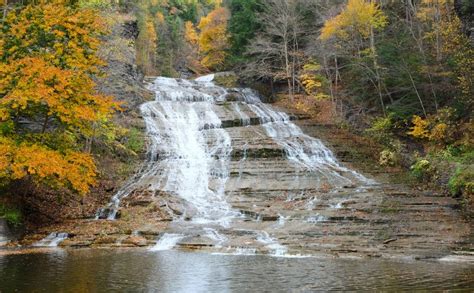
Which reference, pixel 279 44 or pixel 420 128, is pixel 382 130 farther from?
pixel 279 44

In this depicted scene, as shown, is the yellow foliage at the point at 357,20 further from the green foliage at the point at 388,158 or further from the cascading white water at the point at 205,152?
the green foliage at the point at 388,158

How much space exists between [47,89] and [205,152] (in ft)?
40.1

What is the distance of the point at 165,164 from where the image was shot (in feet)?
79.6

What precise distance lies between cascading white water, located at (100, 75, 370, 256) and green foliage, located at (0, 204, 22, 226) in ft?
10.9

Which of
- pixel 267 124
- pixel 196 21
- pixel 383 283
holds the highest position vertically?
pixel 196 21

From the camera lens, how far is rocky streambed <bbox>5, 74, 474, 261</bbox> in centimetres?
1391

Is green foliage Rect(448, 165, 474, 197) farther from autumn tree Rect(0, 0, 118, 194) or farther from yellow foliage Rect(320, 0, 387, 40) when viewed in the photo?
autumn tree Rect(0, 0, 118, 194)

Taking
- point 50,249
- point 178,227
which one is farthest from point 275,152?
point 50,249

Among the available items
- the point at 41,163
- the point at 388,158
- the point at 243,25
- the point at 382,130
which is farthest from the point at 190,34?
the point at 41,163

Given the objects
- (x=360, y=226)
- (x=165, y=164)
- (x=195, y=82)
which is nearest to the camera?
(x=360, y=226)

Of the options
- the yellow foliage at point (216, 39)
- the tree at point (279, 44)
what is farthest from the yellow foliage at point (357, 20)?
the yellow foliage at point (216, 39)

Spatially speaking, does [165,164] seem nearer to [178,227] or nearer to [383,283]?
[178,227]

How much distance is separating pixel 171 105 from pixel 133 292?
82.0 feet

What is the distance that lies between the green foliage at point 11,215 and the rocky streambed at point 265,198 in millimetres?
932
